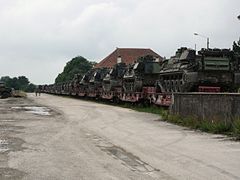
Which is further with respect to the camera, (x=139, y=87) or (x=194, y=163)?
(x=139, y=87)

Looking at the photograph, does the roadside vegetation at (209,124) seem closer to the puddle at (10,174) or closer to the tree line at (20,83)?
the puddle at (10,174)

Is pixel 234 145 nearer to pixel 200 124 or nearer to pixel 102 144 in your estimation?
pixel 102 144

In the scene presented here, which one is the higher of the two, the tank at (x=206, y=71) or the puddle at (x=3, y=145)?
the tank at (x=206, y=71)

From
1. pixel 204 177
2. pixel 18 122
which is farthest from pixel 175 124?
pixel 204 177

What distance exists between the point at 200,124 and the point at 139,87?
17.5m

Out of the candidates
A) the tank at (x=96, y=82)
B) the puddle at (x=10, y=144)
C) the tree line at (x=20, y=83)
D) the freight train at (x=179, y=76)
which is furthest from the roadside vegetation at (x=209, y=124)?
the tree line at (x=20, y=83)

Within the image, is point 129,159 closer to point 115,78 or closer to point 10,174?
point 10,174

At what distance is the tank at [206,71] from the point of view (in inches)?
1085

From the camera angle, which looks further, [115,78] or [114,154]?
[115,78]

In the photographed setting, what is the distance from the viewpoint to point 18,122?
69.4 ft

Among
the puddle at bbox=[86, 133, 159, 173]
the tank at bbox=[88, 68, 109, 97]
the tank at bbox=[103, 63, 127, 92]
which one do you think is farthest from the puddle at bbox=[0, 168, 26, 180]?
the tank at bbox=[88, 68, 109, 97]

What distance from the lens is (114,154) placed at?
1222 cm

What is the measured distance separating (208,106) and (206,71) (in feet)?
29.2

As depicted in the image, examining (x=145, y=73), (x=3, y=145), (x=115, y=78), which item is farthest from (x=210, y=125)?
(x=115, y=78)
